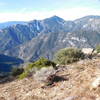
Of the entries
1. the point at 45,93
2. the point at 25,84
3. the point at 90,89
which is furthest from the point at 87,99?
the point at 25,84

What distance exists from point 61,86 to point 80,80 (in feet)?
3.88

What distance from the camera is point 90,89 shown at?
12242 millimetres

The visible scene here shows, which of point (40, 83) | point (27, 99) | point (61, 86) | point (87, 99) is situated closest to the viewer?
point (87, 99)

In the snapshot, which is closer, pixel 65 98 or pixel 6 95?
pixel 65 98

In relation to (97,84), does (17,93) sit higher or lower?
lower

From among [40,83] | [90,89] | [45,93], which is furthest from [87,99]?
[40,83]

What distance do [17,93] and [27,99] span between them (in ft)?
4.68

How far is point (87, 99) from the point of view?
11.2m

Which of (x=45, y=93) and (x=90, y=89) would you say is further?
(x=45, y=93)

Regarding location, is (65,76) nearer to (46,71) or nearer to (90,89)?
(46,71)

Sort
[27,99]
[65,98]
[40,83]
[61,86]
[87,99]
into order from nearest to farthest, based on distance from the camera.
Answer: [87,99] < [65,98] < [27,99] < [61,86] < [40,83]

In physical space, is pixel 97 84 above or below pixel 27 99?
above

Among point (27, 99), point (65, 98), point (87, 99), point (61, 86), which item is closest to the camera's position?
point (87, 99)

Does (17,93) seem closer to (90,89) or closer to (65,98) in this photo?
(65,98)
